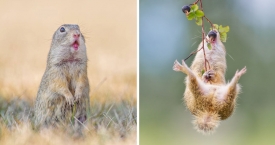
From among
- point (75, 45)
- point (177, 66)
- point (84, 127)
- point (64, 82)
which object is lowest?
point (84, 127)

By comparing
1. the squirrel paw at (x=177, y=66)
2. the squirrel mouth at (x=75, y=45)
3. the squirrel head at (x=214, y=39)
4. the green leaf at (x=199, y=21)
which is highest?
the green leaf at (x=199, y=21)

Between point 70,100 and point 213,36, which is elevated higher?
point 213,36

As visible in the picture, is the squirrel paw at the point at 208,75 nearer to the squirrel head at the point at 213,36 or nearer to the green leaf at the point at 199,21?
the squirrel head at the point at 213,36

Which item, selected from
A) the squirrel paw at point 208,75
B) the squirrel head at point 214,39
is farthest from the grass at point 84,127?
the squirrel head at point 214,39

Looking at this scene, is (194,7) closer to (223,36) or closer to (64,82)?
(223,36)

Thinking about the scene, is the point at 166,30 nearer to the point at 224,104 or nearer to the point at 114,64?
the point at 114,64

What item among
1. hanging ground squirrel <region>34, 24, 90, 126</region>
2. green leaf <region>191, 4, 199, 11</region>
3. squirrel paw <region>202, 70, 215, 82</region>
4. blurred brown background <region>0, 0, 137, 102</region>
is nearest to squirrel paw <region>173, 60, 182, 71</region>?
squirrel paw <region>202, 70, 215, 82</region>

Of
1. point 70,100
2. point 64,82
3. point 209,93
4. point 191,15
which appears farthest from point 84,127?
point 191,15
